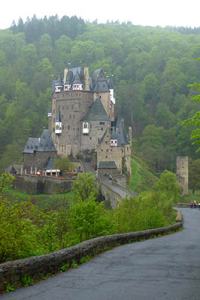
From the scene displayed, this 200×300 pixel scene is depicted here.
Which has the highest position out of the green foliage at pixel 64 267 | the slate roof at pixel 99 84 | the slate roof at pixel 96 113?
the slate roof at pixel 99 84

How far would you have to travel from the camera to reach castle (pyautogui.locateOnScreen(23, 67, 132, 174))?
74.6 meters

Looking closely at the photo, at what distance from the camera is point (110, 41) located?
158m

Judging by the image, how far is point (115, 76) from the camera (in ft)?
441

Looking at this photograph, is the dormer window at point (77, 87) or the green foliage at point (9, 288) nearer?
the green foliage at point (9, 288)

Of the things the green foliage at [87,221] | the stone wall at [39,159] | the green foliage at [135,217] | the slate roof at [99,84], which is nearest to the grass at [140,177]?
the stone wall at [39,159]

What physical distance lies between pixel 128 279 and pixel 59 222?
24.6 feet

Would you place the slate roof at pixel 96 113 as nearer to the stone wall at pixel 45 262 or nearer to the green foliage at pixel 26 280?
the stone wall at pixel 45 262

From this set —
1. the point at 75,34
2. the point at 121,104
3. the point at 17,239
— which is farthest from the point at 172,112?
the point at 17,239

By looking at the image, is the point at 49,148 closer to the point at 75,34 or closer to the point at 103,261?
the point at 103,261

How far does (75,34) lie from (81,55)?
27.6 m

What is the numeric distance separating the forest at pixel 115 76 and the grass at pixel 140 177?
26.7ft

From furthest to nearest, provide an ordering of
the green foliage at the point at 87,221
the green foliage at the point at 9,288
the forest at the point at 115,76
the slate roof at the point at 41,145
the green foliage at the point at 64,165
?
1. the forest at the point at 115,76
2. the slate roof at the point at 41,145
3. the green foliage at the point at 64,165
4. the green foliage at the point at 87,221
5. the green foliage at the point at 9,288

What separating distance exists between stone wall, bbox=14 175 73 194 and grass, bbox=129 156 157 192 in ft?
35.5

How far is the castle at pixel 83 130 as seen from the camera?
245 feet
